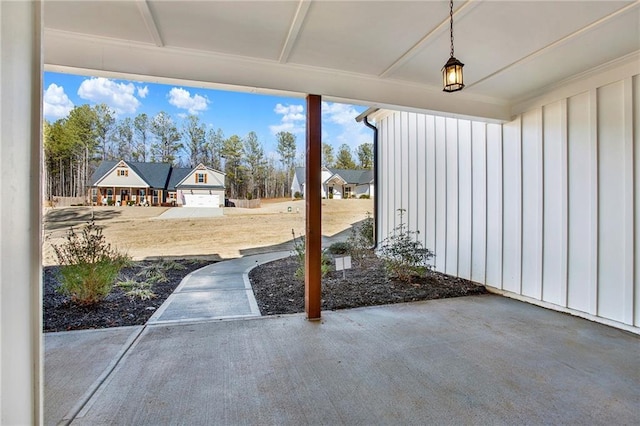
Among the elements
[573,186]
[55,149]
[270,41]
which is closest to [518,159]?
[573,186]

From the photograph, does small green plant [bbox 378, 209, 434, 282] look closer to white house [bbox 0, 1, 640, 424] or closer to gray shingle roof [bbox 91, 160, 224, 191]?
white house [bbox 0, 1, 640, 424]

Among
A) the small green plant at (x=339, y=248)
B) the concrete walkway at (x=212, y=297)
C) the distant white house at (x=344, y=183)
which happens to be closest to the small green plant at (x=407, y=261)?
the small green plant at (x=339, y=248)

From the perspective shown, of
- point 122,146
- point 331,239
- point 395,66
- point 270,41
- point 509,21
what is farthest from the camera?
point 331,239

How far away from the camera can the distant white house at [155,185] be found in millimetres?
3894

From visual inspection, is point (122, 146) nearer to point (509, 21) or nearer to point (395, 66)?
point (395, 66)

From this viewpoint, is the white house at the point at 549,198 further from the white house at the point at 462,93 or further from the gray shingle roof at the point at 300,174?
the gray shingle roof at the point at 300,174

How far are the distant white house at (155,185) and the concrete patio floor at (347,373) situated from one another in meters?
1.77

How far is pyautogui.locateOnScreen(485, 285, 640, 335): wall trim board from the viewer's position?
307cm

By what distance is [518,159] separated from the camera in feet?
13.5

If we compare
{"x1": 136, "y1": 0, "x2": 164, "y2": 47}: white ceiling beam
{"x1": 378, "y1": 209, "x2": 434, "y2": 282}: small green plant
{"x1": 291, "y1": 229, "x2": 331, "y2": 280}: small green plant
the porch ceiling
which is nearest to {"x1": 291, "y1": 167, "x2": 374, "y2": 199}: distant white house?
{"x1": 291, "y1": 229, "x2": 331, "y2": 280}: small green plant

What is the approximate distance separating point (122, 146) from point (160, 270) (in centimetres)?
198

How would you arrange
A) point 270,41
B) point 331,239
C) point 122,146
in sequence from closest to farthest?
point 270,41, point 122,146, point 331,239

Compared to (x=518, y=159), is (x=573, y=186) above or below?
below

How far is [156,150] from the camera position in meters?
4.13
